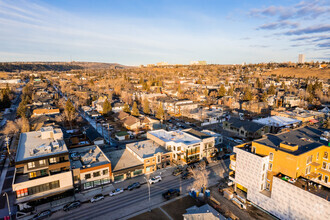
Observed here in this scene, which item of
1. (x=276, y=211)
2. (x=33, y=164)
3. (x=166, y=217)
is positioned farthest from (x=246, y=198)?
(x=33, y=164)

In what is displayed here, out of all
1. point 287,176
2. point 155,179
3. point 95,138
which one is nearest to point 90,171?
point 155,179

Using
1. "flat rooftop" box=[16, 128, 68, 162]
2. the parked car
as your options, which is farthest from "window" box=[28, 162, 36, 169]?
the parked car

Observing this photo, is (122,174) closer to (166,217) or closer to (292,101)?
(166,217)

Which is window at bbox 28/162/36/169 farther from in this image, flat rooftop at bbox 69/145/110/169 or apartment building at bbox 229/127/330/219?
apartment building at bbox 229/127/330/219

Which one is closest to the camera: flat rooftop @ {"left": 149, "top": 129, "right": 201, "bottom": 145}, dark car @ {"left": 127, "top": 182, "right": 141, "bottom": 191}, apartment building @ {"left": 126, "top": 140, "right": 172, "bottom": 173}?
dark car @ {"left": 127, "top": 182, "right": 141, "bottom": 191}

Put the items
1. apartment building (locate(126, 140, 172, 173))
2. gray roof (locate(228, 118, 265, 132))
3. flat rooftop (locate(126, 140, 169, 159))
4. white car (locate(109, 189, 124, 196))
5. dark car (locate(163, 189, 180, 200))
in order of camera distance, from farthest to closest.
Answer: gray roof (locate(228, 118, 265, 132)) → flat rooftop (locate(126, 140, 169, 159)) → apartment building (locate(126, 140, 172, 173)) → white car (locate(109, 189, 124, 196)) → dark car (locate(163, 189, 180, 200))

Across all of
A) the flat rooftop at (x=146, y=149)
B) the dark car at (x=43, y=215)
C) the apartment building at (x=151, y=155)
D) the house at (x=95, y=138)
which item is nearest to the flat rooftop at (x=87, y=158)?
the apartment building at (x=151, y=155)

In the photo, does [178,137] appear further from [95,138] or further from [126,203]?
[95,138]
